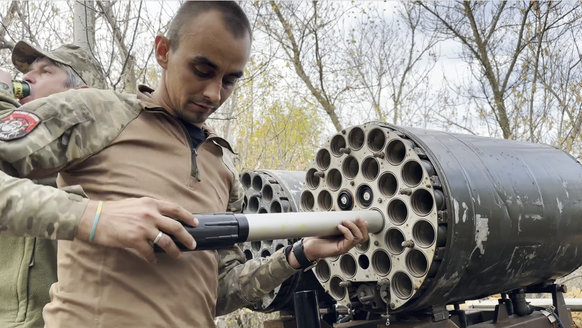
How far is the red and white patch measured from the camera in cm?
154

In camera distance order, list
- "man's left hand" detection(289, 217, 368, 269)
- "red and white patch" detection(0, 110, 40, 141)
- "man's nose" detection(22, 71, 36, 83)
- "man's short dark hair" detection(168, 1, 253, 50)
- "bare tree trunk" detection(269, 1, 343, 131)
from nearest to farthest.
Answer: "red and white patch" detection(0, 110, 40, 141)
"man's short dark hair" detection(168, 1, 253, 50)
"man's left hand" detection(289, 217, 368, 269)
"man's nose" detection(22, 71, 36, 83)
"bare tree trunk" detection(269, 1, 343, 131)

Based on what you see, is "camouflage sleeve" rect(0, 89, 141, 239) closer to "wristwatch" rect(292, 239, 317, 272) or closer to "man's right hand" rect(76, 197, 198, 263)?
"man's right hand" rect(76, 197, 198, 263)

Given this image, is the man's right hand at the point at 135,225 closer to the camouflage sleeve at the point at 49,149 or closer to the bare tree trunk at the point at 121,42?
the camouflage sleeve at the point at 49,149

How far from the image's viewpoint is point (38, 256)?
2.38 metres

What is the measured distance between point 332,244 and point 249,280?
0.35 m

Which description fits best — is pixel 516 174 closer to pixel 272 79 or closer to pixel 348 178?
pixel 348 178

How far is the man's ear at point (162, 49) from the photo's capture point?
1897 millimetres

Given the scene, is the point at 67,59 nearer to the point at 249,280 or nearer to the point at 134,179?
the point at 134,179

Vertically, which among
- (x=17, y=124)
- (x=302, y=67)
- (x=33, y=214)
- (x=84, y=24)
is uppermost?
(x=302, y=67)

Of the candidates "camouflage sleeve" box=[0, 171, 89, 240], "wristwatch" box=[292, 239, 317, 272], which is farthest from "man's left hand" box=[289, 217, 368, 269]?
"camouflage sleeve" box=[0, 171, 89, 240]

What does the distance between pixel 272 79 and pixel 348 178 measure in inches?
411

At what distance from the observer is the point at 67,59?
282 centimetres

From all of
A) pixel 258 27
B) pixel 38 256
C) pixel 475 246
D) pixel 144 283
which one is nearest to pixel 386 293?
pixel 475 246

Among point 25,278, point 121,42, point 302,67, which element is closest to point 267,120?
point 302,67
